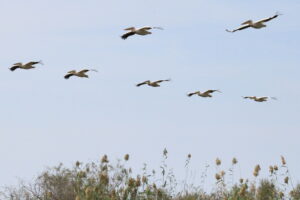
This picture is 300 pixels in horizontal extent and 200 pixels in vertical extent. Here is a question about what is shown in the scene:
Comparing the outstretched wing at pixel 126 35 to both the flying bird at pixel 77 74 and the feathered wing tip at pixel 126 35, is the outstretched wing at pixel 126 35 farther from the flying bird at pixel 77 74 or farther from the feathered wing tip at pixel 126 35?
the flying bird at pixel 77 74

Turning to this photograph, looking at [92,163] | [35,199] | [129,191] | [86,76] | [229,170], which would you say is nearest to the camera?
[129,191]

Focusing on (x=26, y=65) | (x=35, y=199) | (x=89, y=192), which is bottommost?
(x=89, y=192)

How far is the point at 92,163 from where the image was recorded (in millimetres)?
17281

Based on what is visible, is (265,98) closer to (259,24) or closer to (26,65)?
(259,24)

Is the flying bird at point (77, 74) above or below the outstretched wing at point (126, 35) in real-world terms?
below

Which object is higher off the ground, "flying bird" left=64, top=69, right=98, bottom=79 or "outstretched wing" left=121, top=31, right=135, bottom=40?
"outstretched wing" left=121, top=31, right=135, bottom=40

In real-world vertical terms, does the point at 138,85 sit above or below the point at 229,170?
above

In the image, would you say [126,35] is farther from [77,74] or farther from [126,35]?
[77,74]

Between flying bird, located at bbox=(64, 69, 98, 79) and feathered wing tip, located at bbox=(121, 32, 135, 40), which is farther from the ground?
feathered wing tip, located at bbox=(121, 32, 135, 40)

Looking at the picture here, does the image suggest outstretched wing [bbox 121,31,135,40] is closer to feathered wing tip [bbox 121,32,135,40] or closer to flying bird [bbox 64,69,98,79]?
feathered wing tip [bbox 121,32,135,40]

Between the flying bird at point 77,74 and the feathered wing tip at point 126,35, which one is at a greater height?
the feathered wing tip at point 126,35

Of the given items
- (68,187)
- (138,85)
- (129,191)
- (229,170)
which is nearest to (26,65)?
(138,85)

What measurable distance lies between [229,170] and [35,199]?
7511 millimetres

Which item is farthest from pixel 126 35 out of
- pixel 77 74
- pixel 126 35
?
pixel 77 74
